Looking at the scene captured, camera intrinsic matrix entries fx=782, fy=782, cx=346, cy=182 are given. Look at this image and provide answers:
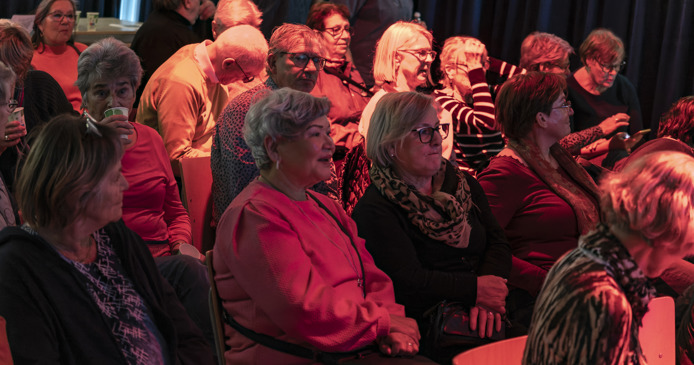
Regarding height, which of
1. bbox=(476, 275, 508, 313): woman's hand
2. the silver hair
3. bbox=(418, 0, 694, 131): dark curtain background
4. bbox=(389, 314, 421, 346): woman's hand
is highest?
bbox=(418, 0, 694, 131): dark curtain background

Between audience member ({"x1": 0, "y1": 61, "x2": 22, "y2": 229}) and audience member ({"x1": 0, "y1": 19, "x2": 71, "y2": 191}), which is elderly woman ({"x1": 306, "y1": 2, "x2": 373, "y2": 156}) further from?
audience member ({"x1": 0, "y1": 61, "x2": 22, "y2": 229})

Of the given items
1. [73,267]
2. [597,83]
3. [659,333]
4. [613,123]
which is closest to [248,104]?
[73,267]

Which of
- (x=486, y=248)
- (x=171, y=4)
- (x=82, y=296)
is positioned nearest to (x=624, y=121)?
(x=486, y=248)

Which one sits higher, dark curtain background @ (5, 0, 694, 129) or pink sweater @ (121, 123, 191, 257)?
dark curtain background @ (5, 0, 694, 129)

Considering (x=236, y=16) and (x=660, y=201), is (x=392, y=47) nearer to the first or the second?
(x=236, y=16)

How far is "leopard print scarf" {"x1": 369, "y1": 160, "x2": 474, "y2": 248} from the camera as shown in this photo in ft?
8.85

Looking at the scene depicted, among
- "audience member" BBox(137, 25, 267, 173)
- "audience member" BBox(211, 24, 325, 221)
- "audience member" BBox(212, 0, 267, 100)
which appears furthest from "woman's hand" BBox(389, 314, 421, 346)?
"audience member" BBox(212, 0, 267, 100)

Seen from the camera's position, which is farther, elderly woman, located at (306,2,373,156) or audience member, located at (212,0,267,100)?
audience member, located at (212,0,267,100)

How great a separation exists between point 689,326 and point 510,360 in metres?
0.71

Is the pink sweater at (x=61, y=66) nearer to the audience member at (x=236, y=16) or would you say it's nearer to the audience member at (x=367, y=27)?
the audience member at (x=236, y=16)

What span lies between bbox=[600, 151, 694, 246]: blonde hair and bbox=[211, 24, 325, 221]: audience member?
6.19ft

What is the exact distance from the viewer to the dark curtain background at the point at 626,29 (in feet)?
19.8

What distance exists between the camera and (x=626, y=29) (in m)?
6.28

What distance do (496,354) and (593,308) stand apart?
16.9 inches
